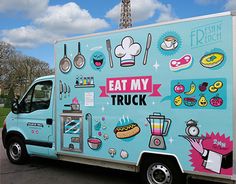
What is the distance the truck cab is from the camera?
6.72 meters

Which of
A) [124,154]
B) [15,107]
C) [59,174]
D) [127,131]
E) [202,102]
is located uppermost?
[202,102]

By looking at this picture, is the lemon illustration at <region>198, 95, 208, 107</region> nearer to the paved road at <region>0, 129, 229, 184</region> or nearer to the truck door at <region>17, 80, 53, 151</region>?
the paved road at <region>0, 129, 229, 184</region>

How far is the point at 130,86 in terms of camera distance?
547 cm

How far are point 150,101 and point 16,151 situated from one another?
4.12 m

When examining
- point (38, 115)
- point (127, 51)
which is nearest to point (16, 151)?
point (38, 115)

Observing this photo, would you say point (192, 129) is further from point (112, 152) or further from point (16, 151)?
point (16, 151)

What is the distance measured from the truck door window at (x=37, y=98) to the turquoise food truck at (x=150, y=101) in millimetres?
56

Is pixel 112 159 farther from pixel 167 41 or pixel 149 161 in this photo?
pixel 167 41

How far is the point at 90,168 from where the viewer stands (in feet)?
23.5

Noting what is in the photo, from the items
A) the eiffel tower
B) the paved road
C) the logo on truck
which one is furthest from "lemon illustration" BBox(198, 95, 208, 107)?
the eiffel tower

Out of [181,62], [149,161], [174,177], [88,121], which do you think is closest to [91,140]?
[88,121]

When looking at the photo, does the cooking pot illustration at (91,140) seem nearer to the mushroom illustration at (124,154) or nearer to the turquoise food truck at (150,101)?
the turquoise food truck at (150,101)

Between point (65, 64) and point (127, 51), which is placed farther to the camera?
point (65, 64)

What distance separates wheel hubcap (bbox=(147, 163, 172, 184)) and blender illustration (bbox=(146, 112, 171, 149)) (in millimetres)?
396
